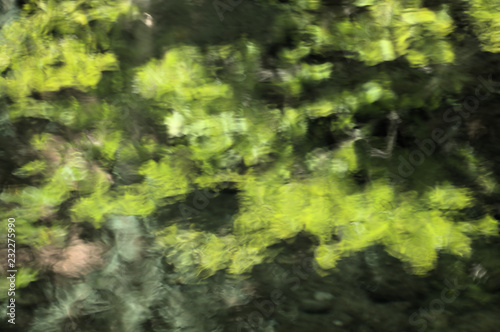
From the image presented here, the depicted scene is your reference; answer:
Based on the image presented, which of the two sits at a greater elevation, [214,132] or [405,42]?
[405,42]

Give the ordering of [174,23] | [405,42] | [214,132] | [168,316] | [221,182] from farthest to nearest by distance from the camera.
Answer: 1. [168,316]
2. [174,23]
3. [221,182]
4. [214,132]
5. [405,42]

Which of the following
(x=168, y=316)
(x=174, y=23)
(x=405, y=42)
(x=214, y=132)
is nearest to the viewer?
(x=405, y=42)

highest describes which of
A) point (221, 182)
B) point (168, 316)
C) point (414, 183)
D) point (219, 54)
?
point (219, 54)

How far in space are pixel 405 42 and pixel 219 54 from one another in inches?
24.7

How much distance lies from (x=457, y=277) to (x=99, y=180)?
4.59 ft

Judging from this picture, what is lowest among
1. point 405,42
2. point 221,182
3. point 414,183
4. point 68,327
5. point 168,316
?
point 68,327

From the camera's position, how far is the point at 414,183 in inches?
52.0

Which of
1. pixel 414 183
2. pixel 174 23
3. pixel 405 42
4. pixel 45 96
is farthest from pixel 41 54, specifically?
pixel 414 183

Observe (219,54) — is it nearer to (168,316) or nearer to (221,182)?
(221,182)

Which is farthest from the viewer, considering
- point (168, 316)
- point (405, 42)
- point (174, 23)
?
point (168, 316)

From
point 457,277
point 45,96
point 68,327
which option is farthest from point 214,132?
point 68,327

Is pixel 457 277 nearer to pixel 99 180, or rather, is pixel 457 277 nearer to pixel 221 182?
pixel 221 182

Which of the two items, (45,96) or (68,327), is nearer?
(45,96)

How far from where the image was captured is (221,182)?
149 cm
